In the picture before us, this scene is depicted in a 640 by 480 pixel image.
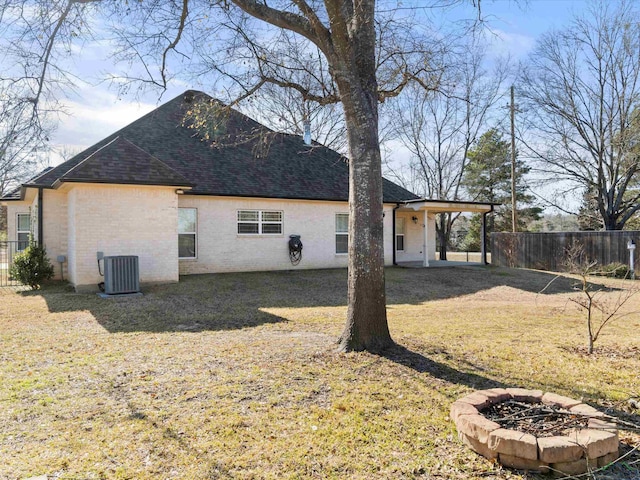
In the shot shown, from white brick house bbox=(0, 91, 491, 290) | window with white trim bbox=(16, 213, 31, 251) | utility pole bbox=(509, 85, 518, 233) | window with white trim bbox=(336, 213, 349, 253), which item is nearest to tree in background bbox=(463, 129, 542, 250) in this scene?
utility pole bbox=(509, 85, 518, 233)

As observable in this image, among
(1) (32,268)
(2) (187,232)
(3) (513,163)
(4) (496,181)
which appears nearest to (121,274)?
(1) (32,268)

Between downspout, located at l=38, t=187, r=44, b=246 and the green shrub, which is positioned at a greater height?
downspout, located at l=38, t=187, r=44, b=246

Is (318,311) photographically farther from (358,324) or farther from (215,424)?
(215,424)

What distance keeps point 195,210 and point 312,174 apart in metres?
5.87

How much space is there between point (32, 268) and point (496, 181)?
31194 mm

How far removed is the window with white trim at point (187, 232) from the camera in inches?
577

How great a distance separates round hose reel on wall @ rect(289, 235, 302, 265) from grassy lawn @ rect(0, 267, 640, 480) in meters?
7.00

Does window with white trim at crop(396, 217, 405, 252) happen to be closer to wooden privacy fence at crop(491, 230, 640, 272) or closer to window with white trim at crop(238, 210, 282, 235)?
wooden privacy fence at crop(491, 230, 640, 272)

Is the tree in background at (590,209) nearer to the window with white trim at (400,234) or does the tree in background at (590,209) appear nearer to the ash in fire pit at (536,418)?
the window with white trim at (400,234)

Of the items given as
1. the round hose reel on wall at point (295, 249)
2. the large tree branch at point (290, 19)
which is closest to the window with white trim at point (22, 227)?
the round hose reel on wall at point (295, 249)

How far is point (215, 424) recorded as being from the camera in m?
3.72

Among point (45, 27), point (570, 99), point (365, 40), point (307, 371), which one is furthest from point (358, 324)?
point (570, 99)

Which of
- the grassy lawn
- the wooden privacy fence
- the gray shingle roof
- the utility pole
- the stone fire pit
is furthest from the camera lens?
the utility pole

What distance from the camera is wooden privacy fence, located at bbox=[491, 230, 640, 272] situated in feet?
60.1
